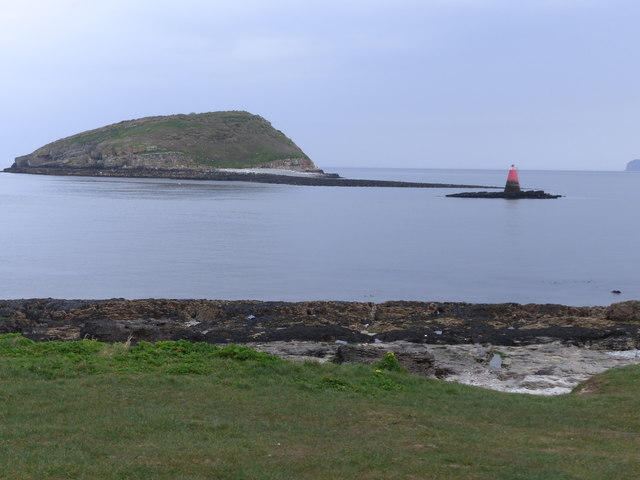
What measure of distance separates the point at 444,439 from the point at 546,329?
50.1 feet

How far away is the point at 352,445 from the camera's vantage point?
11.6 m

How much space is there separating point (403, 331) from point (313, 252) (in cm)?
3040

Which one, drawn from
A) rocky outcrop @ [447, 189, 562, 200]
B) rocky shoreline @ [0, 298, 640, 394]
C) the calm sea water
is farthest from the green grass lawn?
rocky outcrop @ [447, 189, 562, 200]

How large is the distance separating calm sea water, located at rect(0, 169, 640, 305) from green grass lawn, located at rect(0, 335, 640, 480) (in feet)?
62.3

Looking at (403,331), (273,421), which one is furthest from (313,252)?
(273,421)

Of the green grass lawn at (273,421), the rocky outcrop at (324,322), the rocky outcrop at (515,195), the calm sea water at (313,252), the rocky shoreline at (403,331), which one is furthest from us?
the rocky outcrop at (515,195)

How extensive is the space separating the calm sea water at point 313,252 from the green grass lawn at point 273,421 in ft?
62.3

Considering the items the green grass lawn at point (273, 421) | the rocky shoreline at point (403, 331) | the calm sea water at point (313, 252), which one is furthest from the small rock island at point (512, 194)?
the green grass lawn at point (273, 421)

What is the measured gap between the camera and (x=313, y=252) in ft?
183

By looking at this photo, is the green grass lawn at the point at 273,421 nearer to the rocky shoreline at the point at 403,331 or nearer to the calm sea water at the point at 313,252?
the rocky shoreline at the point at 403,331

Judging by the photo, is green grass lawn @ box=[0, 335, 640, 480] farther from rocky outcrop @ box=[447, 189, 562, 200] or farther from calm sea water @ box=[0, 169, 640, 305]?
rocky outcrop @ box=[447, 189, 562, 200]

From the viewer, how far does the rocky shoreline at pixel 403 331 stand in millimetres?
20469

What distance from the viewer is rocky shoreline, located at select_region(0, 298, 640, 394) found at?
67.2 feet

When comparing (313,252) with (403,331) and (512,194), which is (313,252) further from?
(512,194)
